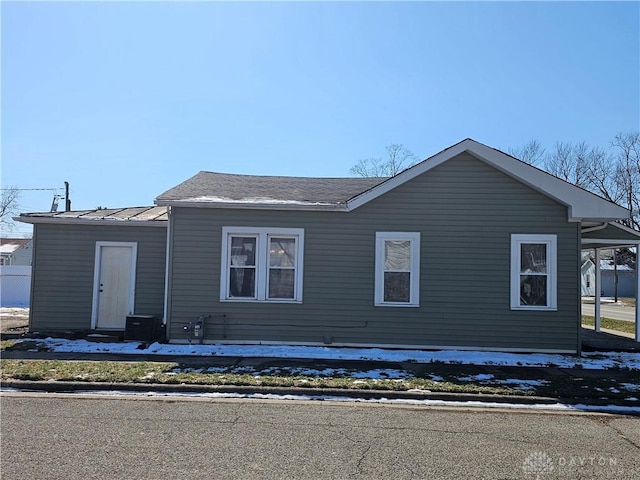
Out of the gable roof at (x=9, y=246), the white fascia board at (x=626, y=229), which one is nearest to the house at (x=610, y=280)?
the white fascia board at (x=626, y=229)

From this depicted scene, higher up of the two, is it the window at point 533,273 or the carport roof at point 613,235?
the carport roof at point 613,235

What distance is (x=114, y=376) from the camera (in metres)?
7.84

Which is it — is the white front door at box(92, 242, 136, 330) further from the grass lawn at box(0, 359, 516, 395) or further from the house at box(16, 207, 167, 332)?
the grass lawn at box(0, 359, 516, 395)

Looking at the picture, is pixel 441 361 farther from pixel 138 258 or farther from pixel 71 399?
pixel 138 258

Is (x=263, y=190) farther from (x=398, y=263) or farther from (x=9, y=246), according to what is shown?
(x=9, y=246)

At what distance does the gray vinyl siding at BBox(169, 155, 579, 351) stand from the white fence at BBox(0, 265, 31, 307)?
15735mm

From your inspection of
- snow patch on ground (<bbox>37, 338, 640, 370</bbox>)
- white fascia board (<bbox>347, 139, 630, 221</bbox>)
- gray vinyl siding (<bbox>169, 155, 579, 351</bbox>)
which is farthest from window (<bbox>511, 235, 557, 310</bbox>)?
snow patch on ground (<bbox>37, 338, 640, 370</bbox>)

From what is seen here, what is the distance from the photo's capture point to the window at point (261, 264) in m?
11.1

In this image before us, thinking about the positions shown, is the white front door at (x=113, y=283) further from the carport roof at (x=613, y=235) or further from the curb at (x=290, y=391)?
the carport roof at (x=613, y=235)

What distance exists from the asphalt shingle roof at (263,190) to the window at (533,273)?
160 inches

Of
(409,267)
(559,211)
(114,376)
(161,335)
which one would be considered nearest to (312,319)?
(409,267)

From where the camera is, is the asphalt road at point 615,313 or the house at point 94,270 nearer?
the house at point 94,270

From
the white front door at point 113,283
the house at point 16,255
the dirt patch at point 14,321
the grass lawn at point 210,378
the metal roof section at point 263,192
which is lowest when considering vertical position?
the grass lawn at point 210,378

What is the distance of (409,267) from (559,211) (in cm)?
351
